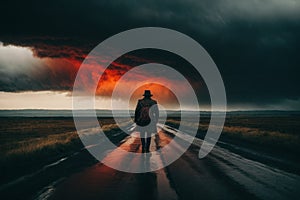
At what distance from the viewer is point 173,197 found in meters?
6.48

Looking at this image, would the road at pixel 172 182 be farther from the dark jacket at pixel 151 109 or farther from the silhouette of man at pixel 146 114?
the dark jacket at pixel 151 109

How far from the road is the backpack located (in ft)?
10.4

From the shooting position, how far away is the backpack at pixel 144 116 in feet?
46.1

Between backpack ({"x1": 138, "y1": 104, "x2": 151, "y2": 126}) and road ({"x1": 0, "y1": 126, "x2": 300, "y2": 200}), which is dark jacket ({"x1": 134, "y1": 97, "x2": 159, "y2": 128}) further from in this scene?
road ({"x1": 0, "y1": 126, "x2": 300, "y2": 200})

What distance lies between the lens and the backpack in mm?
14062

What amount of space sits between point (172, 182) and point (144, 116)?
20.2 ft

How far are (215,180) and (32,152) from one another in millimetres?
8566

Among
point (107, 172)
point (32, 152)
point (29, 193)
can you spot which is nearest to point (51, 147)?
point (32, 152)

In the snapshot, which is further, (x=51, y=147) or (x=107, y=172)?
(x=51, y=147)

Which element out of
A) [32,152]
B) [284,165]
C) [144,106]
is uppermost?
[144,106]

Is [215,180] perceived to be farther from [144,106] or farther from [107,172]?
[144,106]

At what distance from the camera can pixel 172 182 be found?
26.8 feet

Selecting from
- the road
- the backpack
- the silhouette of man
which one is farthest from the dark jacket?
the road

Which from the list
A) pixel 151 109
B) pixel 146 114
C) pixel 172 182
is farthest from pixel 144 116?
pixel 172 182
